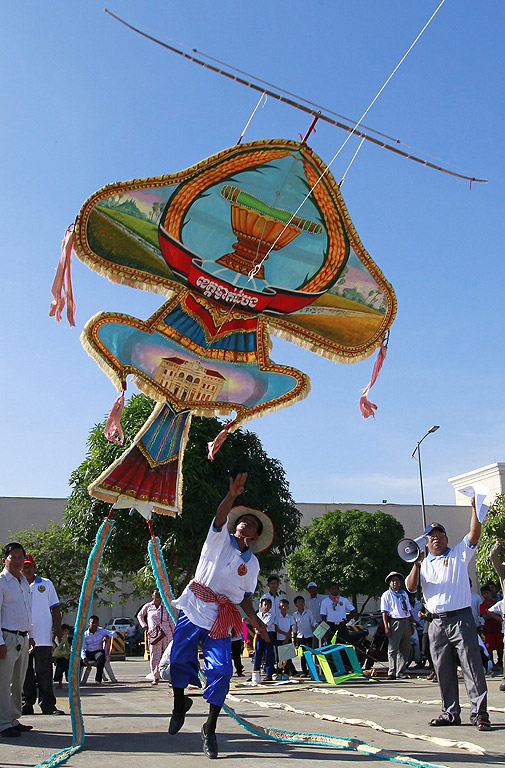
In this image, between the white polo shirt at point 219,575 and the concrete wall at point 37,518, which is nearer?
the white polo shirt at point 219,575

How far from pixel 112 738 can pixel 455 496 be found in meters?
50.5

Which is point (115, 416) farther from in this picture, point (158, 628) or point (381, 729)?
point (158, 628)

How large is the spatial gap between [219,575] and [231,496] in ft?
2.63

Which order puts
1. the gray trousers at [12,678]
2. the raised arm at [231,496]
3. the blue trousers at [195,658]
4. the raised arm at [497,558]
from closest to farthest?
the blue trousers at [195,658] → the raised arm at [231,496] → the gray trousers at [12,678] → the raised arm at [497,558]

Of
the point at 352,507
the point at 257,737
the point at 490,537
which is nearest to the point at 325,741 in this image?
the point at 257,737

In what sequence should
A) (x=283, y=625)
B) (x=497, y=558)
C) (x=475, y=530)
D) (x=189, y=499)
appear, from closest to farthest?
1. (x=475, y=530)
2. (x=497, y=558)
3. (x=283, y=625)
4. (x=189, y=499)

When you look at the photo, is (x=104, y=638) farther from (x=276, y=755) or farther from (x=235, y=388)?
(x=276, y=755)

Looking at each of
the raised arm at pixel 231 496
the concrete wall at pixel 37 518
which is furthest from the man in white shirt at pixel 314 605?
the concrete wall at pixel 37 518

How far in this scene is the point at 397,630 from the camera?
13.1m

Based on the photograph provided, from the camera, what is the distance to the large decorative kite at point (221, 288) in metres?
8.45

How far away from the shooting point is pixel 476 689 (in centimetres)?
641

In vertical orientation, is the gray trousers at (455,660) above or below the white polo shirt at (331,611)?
below

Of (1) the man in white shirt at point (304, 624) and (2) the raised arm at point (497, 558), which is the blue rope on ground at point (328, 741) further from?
(1) the man in white shirt at point (304, 624)

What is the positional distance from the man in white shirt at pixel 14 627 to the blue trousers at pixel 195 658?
1674 millimetres
